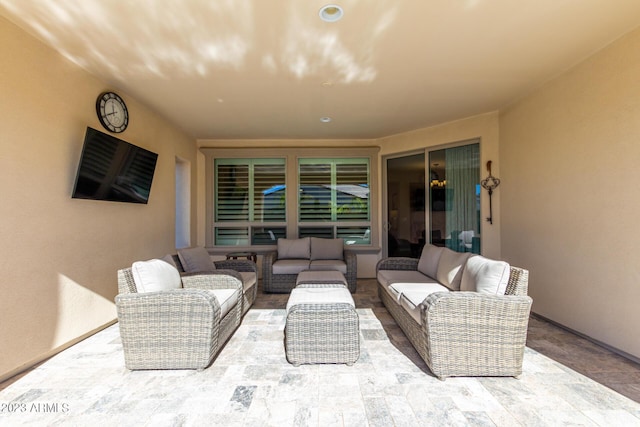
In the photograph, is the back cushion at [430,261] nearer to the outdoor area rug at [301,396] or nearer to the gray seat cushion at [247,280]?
the outdoor area rug at [301,396]

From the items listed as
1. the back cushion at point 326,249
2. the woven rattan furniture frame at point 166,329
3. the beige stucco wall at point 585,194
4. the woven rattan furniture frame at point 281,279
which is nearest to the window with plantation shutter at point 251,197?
the back cushion at point 326,249

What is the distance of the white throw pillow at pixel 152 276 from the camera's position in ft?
7.93

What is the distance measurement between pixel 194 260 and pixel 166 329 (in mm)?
1365

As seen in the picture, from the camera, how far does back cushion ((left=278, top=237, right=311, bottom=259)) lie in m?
5.12

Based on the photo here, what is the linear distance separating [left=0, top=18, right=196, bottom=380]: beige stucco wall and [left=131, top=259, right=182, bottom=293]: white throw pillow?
32.0 inches

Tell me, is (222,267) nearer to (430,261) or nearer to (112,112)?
(112,112)

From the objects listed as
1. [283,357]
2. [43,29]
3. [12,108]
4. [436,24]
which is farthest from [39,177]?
[436,24]

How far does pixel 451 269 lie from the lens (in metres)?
3.05

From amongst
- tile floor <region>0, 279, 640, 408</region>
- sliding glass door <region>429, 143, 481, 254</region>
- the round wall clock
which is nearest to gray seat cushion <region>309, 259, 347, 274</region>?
tile floor <region>0, 279, 640, 408</region>

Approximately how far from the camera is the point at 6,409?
1854mm

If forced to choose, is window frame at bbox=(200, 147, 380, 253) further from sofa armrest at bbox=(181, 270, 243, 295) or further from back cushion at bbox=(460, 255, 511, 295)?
back cushion at bbox=(460, 255, 511, 295)

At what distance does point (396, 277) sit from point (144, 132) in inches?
150

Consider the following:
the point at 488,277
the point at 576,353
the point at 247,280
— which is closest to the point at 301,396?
the point at 488,277

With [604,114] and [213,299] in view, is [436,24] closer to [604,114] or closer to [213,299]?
[604,114]
